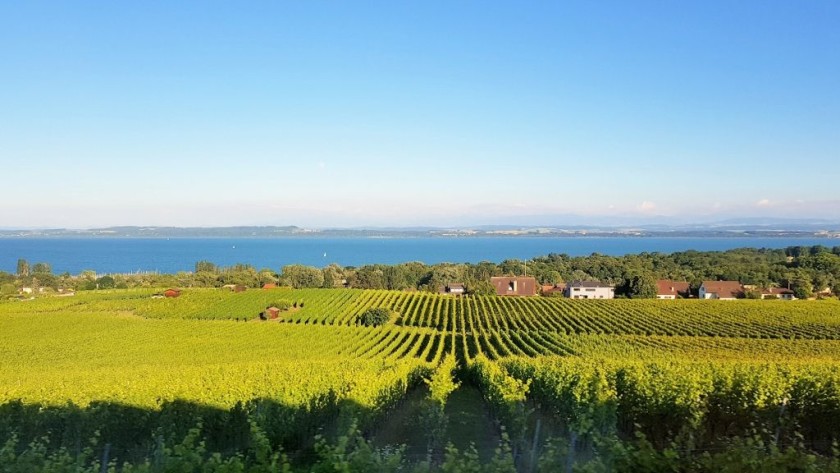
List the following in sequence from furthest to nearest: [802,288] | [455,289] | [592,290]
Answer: [455,289] < [592,290] < [802,288]

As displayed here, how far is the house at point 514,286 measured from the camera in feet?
269

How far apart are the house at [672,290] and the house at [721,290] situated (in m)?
2.80

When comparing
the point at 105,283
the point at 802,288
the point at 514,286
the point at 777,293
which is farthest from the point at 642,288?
the point at 105,283

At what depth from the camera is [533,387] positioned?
661 inches

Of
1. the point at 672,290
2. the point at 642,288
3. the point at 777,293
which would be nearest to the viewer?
the point at 777,293

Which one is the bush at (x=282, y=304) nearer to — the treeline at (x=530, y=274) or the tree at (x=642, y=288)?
the treeline at (x=530, y=274)

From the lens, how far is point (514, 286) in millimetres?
83250

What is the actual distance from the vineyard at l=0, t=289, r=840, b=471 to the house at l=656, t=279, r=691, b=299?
707 inches

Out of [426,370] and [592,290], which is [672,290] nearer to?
[592,290]

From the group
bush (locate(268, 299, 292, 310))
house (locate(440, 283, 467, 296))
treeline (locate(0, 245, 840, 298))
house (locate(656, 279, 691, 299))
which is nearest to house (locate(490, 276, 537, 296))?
treeline (locate(0, 245, 840, 298))

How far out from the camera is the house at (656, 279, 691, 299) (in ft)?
260

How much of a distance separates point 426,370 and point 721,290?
2813 inches

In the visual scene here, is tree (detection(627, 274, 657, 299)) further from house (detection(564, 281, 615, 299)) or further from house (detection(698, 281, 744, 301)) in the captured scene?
house (detection(698, 281, 744, 301))

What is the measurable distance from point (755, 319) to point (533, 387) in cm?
4373
